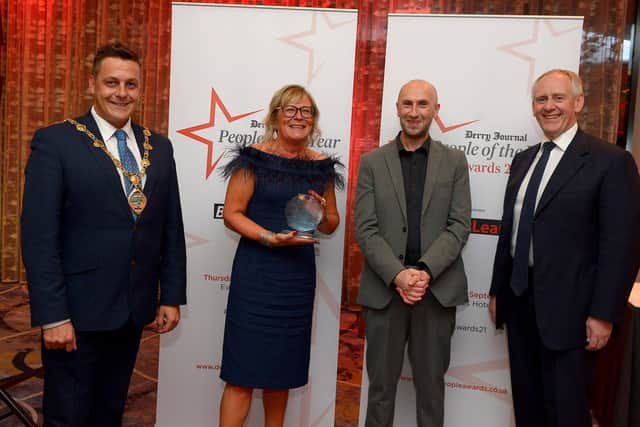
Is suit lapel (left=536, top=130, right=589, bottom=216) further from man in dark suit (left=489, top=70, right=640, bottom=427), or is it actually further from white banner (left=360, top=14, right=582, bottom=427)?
white banner (left=360, top=14, right=582, bottom=427)

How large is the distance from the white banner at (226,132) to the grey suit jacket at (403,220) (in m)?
0.43

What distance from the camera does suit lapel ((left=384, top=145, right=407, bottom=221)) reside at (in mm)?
2541

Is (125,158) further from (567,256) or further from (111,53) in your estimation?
(567,256)

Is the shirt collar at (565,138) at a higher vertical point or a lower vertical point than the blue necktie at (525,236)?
higher

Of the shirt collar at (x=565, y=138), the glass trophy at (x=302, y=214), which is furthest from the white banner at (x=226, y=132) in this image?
the shirt collar at (x=565, y=138)

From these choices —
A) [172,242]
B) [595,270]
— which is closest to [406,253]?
[595,270]

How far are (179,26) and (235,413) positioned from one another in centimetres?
199

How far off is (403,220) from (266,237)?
2.04ft

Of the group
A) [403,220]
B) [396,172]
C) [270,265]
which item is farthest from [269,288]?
[396,172]

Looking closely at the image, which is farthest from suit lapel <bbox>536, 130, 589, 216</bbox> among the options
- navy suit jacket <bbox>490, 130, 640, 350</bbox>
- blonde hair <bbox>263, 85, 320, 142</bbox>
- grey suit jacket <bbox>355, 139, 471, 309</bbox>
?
blonde hair <bbox>263, 85, 320, 142</bbox>

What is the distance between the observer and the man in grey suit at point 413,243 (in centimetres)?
253

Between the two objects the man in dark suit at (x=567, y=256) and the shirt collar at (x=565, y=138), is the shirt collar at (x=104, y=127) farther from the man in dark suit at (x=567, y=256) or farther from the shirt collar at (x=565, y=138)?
the shirt collar at (x=565, y=138)

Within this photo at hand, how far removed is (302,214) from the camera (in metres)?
2.35

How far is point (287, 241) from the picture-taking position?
2.31m
